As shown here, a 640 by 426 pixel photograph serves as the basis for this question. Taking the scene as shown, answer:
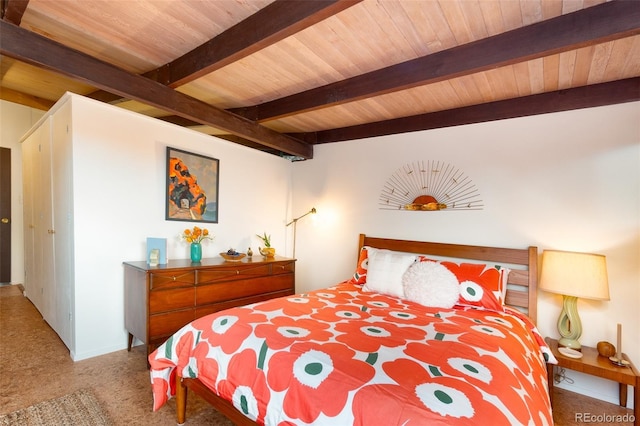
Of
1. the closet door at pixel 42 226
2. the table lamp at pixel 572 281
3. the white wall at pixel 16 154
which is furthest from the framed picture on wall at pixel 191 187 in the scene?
the table lamp at pixel 572 281

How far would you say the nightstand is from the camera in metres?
1.86

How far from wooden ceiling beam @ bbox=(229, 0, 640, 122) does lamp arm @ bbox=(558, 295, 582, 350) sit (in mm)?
1821

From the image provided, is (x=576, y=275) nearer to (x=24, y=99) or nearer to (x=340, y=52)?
(x=340, y=52)

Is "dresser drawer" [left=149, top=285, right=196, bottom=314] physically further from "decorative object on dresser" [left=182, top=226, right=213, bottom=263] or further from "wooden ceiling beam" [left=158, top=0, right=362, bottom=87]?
"wooden ceiling beam" [left=158, top=0, right=362, bottom=87]

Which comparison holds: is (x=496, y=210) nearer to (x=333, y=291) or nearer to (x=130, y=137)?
(x=333, y=291)

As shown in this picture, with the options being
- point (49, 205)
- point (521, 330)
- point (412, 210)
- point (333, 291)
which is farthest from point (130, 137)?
point (521, 330)

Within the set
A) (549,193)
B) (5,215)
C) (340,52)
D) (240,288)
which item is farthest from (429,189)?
(5,215)

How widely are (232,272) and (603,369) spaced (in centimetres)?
305

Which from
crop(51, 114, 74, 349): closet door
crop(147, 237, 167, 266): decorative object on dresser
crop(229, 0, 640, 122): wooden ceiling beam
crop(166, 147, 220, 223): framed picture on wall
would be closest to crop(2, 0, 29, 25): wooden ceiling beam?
crop(51, 114, 74, 349): closet door

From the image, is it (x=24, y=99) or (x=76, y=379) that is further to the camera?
(x=24, y=99)

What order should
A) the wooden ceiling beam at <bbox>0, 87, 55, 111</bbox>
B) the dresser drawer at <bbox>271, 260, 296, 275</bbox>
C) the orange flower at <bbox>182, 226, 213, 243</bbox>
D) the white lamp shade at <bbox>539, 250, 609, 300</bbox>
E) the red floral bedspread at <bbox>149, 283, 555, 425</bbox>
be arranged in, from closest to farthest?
the red floral bedspread at <bbox>149, 283, 555, 425</bbox> < the white lamp shade at <bbox>539, 250, 609, 300</bbox> < the orange flower at <bbox>182, 226, 213, 243</bbox> < the dresser drawer at <bbox>271, 260, 296, 275</bbox> < the wooden ceiling beam at <bbox>0, 87, 55, 111</bbox>

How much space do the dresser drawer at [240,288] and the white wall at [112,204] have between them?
0.62m

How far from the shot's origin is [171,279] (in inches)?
104

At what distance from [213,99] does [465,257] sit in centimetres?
297
